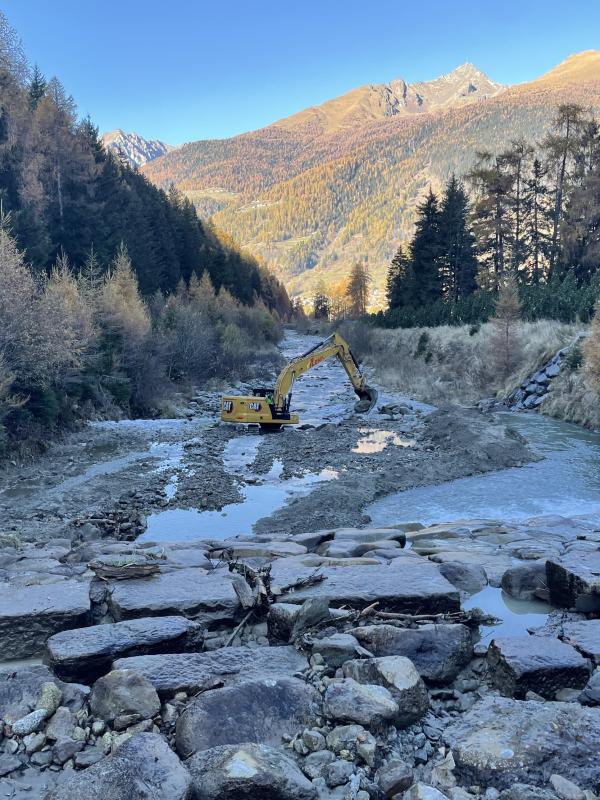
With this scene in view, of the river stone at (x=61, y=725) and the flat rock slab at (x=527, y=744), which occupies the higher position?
the river stone at (x=61, y=725)

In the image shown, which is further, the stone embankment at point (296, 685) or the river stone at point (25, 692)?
the river stone at point (25, 692)

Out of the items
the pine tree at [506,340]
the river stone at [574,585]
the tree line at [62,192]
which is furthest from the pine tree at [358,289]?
the river stone at [574,585]

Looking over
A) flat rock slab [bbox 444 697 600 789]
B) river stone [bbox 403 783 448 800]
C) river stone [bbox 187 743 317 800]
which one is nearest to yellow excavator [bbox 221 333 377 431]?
flat rock slab [bbox 444 697 600 789]

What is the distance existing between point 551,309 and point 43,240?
1098 inches

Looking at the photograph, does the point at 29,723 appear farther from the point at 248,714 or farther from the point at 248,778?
the point at 248,778

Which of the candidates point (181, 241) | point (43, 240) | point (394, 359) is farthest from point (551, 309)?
point (181, 241)

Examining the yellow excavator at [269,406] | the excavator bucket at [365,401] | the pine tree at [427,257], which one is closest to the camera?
the yellow excavator at [269,406]

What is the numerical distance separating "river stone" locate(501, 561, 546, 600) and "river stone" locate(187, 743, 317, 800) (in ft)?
11.5

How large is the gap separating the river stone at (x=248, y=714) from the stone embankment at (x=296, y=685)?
0.01m

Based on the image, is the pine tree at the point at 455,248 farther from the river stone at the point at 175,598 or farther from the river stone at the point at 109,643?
the river stone at the point at 109,643

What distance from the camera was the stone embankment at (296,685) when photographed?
9.86 ft

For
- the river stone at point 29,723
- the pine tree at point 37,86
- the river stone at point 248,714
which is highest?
the pine tree at point 37,86

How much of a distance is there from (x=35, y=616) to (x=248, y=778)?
2.62 m

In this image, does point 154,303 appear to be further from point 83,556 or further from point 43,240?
point 83,556
